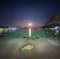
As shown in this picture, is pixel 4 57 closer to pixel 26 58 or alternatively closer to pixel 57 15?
pixel 26 58

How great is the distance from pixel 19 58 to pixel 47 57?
2.86 meters

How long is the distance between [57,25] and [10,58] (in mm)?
33832

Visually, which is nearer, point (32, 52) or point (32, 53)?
point (32, 53)

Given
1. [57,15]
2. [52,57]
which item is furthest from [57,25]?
[52,57]

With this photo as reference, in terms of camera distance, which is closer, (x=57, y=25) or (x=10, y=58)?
(x=10, y=58)

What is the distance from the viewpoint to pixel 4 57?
11.5 m

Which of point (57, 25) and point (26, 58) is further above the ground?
point (57, 25)

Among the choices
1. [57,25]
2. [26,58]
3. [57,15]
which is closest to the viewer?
[26,58]

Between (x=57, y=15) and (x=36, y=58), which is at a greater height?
(x=57, y=15)

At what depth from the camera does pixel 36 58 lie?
11.3m

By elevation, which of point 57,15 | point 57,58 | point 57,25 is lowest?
point 57,58

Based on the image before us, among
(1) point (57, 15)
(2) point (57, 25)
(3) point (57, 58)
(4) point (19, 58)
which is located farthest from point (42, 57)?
(1) point (57, 15)

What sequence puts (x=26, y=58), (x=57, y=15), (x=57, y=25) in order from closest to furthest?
1. (x=26, y=58)
2. (x=57, y=25)
3. (x=57, y=15)

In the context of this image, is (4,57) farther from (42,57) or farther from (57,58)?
(57,58)
